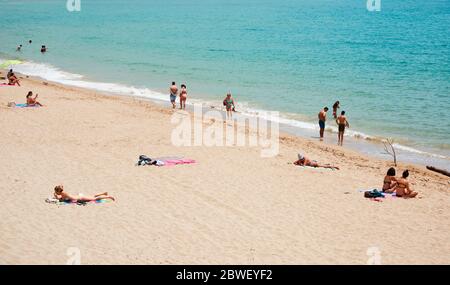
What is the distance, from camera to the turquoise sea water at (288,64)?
23938 millimetres

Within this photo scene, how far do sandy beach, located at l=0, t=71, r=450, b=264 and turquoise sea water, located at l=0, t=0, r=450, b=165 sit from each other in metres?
6.78

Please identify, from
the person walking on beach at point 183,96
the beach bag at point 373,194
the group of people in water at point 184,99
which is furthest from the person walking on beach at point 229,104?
the beach bag at point 373,194

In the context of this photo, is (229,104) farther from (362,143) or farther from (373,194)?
(373,194)

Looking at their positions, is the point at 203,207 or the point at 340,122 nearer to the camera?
the point at 203,207

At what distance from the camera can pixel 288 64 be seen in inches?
1587

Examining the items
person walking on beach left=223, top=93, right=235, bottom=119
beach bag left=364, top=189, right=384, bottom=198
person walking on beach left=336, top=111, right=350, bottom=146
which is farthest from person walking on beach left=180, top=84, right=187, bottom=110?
beach bag left=364, top=189, right=384, bottom=198

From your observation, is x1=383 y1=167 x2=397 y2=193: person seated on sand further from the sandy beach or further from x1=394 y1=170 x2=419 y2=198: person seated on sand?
Result: the sandy beach

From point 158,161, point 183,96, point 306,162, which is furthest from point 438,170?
point 183,96

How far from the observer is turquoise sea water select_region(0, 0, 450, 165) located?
2394cm

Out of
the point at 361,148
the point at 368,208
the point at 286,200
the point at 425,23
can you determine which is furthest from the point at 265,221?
the point at 425,23

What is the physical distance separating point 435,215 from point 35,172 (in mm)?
9398

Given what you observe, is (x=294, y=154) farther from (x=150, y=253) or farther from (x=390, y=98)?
(x=390, y=98)

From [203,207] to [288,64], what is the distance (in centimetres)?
3069

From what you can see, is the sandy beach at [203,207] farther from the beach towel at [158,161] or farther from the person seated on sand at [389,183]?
the person seated on sand at [389,183]
